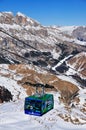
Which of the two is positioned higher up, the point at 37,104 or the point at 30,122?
the point at 30,122

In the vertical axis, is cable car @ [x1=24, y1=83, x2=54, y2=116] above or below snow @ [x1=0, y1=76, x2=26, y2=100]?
below

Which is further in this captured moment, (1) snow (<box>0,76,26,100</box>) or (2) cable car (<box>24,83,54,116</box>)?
(1) snow (<box>0,76,26,100</box>)

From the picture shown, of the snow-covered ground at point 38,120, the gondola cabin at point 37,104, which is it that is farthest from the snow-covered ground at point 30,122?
the gondola cabin at point 37,104

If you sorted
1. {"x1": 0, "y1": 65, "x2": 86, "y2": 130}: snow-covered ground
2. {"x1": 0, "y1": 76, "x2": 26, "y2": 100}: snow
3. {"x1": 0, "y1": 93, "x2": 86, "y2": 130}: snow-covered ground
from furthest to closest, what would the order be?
{"x1": 0, "y1": 76, "x2": 26, "y2": 100}: snow
{"x1": 0, "y1": 65, "x2": 86, "y2": 130}: snow-covered ground
{"x1": 0, "y1": 93, "x2": 86, "y2": 130}: snow-covered ground

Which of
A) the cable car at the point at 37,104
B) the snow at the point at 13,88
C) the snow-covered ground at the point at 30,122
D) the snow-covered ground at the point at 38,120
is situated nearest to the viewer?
the cable car at the point at 37,104

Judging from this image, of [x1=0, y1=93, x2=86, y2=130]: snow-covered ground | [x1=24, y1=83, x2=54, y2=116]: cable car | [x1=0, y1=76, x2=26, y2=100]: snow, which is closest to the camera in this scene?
[x1=24, y1=83, x2=54, y2=116]: cable car

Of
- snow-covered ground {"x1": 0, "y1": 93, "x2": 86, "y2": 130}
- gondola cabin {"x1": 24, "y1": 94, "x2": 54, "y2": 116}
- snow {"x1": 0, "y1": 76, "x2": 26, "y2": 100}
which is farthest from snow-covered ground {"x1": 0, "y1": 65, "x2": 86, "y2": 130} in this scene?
snow {"x1": 0, "y1": 76, "x2": 26, "y2": 100}

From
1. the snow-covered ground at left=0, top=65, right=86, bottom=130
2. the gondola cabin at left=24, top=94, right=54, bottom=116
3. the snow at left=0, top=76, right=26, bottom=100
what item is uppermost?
the snow at left=0, top=76, right=26, bottom=100

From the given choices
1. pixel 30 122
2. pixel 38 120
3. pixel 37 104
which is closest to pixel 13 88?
pixel 38 120

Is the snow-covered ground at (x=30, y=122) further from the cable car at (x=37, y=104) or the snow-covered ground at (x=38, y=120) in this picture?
the cable car at (x=37, y=104)

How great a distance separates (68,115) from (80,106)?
20.6 metres

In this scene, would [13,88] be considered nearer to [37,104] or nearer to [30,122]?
[30,122]

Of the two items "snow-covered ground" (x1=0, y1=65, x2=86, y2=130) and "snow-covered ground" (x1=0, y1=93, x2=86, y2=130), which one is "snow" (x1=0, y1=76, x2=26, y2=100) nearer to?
"snow-covered ground" (x1=0, y1=65, x2=86, y2=130)

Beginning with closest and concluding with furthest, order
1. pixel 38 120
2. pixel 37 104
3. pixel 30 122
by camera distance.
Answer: pixel 37 104, pixel 30 122, pixel 38 120
